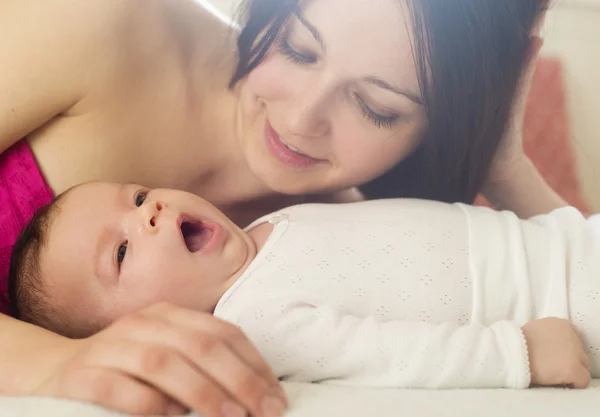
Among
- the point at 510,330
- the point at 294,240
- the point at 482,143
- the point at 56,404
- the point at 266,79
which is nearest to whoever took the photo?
the point at 56,404

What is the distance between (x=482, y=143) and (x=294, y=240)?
460mm

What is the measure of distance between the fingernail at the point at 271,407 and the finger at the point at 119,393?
0.29 ft

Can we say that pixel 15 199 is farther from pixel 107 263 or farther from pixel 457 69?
pixel 457 69

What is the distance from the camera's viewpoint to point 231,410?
0.52m

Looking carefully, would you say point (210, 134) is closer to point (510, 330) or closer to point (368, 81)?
point (368, 81)

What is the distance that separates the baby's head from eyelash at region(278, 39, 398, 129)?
0.30 metres

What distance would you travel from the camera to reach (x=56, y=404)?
1.73 ft

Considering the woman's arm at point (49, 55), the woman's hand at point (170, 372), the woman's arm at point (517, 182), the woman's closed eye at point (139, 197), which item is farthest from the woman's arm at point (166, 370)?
the woman's arm at point (517, 182)

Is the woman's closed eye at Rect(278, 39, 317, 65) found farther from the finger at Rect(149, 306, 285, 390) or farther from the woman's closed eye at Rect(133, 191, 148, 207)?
the finger at Rect(149, 306, 285, 390)

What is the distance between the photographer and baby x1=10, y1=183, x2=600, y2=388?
2.26 feet

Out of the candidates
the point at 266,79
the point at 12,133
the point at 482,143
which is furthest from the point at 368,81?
the point at 12,133

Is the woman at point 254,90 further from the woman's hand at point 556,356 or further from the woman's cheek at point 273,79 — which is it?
the woman's hand at point 556,356

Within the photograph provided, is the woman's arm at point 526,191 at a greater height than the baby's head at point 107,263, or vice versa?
the baby's head at point 107,263

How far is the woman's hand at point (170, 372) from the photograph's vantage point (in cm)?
51
